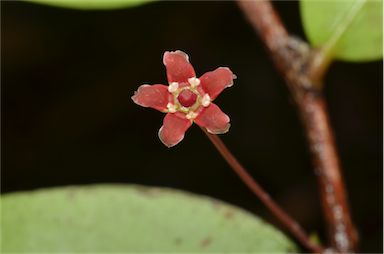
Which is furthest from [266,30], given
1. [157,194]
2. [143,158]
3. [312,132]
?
[143,158]

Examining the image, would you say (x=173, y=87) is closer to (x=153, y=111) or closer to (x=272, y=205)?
(x=272, y=205)

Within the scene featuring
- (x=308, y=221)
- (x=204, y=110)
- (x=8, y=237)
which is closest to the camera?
(x=204, y=110)

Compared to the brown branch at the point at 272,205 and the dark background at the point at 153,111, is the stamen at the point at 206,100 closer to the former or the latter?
the brown branch at the point at 272,205

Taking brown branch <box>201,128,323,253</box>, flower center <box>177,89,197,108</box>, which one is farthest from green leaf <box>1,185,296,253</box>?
flower center <box>177,89,197,108</box>

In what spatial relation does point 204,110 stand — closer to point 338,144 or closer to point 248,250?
point 248,250

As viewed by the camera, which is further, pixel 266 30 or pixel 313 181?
pixel 313 181

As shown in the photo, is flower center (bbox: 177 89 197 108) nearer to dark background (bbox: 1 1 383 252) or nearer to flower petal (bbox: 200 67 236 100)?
flower petal (bbox: 200 67 236 100)

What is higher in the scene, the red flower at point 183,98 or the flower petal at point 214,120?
the red flower at point 183,98

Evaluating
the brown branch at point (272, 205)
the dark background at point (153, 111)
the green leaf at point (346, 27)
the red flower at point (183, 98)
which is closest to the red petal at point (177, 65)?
the red flower at point (183, 98)
